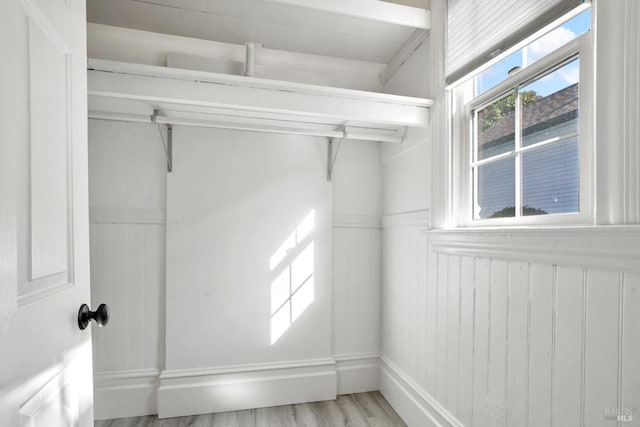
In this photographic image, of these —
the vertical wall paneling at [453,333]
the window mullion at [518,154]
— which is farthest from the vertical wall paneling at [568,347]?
the vertical wall paneling at [453,333]

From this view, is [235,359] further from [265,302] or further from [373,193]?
[373,193]

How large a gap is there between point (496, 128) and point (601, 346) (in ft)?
3.19

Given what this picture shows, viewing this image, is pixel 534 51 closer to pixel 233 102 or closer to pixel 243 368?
pixel 233 102

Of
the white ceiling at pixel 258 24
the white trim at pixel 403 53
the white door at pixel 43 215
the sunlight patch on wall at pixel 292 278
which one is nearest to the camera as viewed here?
the white door at pixel 43 215

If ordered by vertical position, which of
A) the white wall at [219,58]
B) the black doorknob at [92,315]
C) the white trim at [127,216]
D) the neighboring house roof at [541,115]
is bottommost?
the black doorknob at [92,315]

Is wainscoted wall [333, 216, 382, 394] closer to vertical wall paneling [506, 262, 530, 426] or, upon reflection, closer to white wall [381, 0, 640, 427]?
white wall [381, 0, 640, 427]

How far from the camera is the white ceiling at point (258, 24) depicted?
1.80 m

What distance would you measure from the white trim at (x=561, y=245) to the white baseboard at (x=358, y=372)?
1.30m

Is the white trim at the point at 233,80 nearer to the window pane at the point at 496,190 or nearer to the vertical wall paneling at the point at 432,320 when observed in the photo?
the window pane at the point at 496,190

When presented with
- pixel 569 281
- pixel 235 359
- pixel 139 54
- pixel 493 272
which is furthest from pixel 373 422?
pixel 139 54

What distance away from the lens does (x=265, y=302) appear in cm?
221

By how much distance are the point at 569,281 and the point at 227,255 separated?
6.03ft

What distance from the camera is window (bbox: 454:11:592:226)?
1104 mm

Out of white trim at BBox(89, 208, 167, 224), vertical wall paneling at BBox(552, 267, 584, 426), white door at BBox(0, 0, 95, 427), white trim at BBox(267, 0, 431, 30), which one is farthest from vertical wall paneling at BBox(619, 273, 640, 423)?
white trim at BBox(89, 208, 167, 224)
